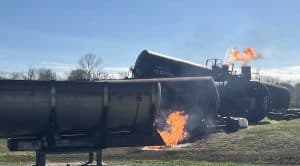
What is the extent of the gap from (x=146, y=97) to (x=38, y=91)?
7.96 ft

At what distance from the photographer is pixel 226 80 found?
26062 mm

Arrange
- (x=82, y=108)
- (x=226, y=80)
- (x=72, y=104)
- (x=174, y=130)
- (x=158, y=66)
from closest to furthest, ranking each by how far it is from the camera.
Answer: (x=72, y=104), (x=82, y=108), (x=174, y=130), (x=158, y=66), (x=226, y=80)

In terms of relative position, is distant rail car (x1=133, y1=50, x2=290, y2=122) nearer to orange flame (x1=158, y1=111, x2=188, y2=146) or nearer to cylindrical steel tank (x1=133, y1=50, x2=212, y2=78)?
cylindrical steel tank (x1=133, y1=50, x2=212, y2=78)

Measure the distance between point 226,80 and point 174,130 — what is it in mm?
13915

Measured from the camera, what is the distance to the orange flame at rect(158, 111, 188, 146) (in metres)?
12.1

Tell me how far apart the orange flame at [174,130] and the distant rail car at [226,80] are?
9.96 metres

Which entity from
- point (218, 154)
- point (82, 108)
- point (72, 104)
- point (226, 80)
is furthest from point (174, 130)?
point (226, 80)

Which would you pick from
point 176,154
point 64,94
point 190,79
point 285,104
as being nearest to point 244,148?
point 176,154

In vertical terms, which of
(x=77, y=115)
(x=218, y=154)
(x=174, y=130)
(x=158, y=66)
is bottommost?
(x=218, y=154)

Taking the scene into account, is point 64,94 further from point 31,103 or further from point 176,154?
point 176,154

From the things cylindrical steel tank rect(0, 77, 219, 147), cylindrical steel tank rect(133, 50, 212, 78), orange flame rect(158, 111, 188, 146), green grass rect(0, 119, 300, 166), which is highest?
cylindrical steel tank rect(133, 50, 212, 78)

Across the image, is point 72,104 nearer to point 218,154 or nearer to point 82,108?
point 82,108

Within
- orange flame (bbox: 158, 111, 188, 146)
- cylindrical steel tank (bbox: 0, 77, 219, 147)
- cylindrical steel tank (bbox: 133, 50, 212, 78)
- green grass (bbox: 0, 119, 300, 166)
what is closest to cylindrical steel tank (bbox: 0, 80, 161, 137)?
cylindrical steel tank (bbox: 0, 77, 219, 147)

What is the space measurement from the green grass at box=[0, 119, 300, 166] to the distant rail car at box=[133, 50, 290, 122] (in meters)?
5.32
